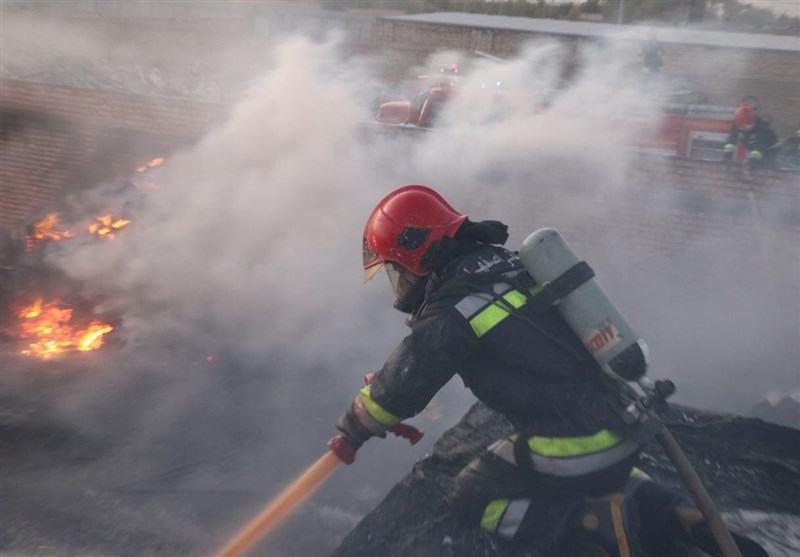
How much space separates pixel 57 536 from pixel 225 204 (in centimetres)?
487

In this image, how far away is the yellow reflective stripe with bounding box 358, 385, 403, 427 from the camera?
2348mm

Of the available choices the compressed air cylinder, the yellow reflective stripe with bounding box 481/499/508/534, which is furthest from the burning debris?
the compressed air cylinder

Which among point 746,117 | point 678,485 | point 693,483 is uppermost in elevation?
point 746,117

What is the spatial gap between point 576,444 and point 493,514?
0.46 m

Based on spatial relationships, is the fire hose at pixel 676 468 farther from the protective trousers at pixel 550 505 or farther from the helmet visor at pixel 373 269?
the helmet visor at pixel 373 269

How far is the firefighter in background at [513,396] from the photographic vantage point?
7.40ft

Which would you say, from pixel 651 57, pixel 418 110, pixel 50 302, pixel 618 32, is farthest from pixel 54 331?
pixel 618 32

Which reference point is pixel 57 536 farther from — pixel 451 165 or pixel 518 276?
pixel 451 165

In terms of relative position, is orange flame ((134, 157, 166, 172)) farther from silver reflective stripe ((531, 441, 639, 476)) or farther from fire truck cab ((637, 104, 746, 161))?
fire truck cab ((637, 104, 746, 161))

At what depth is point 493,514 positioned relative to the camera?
2.48m

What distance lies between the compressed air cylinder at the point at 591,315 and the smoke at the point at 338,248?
356cm

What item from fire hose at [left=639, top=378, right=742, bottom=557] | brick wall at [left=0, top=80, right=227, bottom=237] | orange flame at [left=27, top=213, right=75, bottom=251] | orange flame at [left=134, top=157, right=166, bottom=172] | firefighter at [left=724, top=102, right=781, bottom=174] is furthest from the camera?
firefighter at [left=724, top=102, right=781, bottom=174]

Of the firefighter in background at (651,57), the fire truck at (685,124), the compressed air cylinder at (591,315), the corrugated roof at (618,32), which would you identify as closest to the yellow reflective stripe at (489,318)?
the compressed air cylinder at (591,315)

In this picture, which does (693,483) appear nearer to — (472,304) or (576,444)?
(576,444)
